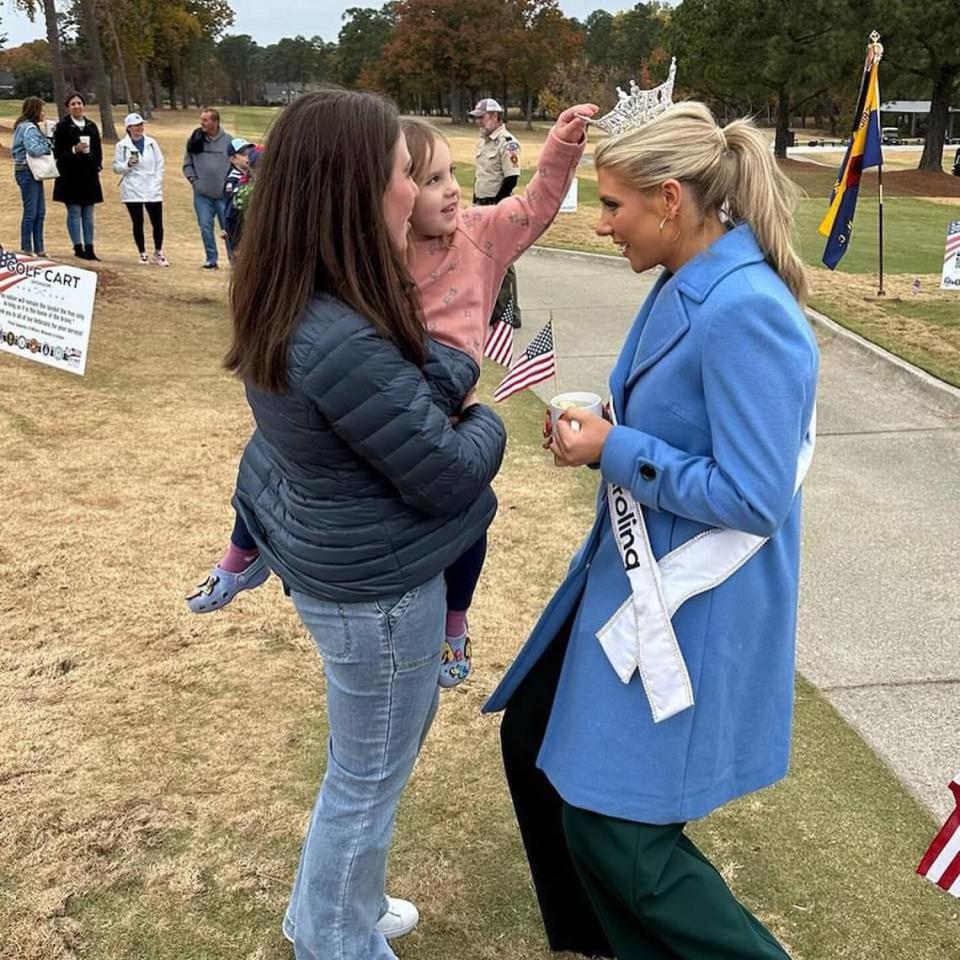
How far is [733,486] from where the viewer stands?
1719 millimetres

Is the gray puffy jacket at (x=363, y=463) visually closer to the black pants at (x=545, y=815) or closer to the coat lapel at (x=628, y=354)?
the coat lapel at (x=628, y=354)

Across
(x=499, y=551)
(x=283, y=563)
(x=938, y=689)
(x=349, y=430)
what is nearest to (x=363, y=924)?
(x=283, y=563)

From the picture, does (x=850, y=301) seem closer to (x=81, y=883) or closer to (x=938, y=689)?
(x=938, y=689)

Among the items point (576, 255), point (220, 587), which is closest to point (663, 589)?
point (220, 587)

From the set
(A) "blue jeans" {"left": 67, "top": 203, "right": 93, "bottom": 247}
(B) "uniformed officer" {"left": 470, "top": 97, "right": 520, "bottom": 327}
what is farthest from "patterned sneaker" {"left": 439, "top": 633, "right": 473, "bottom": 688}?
(A) "blue jeans" {"left": 67, "top": 203, "right": 93, "bottom": 247}

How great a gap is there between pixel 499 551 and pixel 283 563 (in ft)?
9.80

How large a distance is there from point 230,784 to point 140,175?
1090 centimetres

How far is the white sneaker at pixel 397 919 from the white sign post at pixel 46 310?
5.34 m

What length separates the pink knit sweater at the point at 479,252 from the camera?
2.38 m

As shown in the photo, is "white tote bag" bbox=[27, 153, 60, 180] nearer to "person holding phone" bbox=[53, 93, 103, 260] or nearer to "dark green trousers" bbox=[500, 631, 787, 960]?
"person holding phone" bbox=[53, 93, 103, 260]

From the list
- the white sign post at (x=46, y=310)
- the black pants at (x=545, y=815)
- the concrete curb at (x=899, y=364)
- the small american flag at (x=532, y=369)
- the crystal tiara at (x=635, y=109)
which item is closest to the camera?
the crystal tiara at (x=635, y=109)

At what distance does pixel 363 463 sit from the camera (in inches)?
72.5

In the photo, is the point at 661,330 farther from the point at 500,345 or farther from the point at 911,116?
the point at 911,116

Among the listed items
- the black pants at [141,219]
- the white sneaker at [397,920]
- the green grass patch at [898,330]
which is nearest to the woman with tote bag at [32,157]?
the black pants at [141,219]
